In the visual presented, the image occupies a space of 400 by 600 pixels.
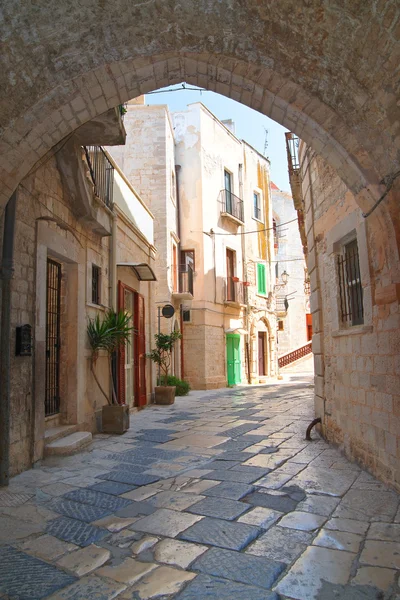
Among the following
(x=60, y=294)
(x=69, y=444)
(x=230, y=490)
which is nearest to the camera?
(x=230, y=490)

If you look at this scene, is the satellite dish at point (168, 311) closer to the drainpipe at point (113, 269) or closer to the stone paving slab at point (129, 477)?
the drainpipe at point (113, 269)

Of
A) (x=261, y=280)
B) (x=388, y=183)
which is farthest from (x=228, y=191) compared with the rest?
(x=388, y=183)

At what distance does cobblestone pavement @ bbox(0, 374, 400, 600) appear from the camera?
2525mm

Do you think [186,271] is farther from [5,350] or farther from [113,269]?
[5,350]

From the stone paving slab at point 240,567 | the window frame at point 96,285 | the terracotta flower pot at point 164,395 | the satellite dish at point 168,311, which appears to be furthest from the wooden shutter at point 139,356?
the stone paving slab at point 240,567

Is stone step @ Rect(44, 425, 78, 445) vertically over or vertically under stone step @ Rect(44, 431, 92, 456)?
over

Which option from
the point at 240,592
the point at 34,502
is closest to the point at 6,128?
the point at 34,502

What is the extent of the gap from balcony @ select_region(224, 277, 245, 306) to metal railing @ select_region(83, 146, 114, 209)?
10931mm

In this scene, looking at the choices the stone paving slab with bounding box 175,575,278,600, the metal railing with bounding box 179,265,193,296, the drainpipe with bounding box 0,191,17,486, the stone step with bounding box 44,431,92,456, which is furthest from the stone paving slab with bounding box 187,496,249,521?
the metal railing with bounding box 179,265,193,296

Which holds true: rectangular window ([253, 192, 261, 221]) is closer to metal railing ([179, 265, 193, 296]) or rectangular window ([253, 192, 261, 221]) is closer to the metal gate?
metal railing ([179, 265, 193, 296])

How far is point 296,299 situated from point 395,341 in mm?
28254

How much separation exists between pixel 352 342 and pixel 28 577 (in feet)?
12.6

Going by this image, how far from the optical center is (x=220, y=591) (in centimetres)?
243

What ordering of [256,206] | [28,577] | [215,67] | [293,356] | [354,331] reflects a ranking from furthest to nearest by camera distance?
[293,356]
[256,206]
[354,331]
[215,67]
[28,577]
